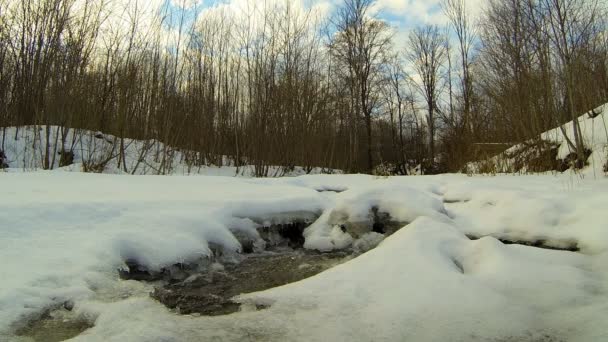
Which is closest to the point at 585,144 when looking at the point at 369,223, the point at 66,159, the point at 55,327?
the point at 369,223

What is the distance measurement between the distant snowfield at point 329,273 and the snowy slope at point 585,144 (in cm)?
310

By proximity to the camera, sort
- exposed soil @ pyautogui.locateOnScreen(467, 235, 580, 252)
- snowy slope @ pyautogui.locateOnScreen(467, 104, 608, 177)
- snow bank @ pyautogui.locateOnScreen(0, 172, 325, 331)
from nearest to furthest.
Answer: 1. snow bank @ pyautogui.locateOnScreen(0, 172, 325, 331)
2. exposed soil @ pyautogui.locateOnScreen(467, 235, 580, 252)
3. snowy slope @ pyautogui.locateOnScreen(467, 104, 608, 177)

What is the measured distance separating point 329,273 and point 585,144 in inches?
243

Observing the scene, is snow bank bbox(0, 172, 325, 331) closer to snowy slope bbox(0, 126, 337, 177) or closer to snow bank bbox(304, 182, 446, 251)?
snow bank bbox(304, 182, 446, 251)

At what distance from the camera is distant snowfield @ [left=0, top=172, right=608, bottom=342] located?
1298mm

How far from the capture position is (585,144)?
5918mm

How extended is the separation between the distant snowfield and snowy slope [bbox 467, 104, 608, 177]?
10.2 feet

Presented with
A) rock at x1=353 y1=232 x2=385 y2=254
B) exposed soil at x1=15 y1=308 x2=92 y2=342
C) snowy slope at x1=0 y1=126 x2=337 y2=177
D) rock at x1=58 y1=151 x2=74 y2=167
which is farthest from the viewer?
rock at x1=58 y1=151 x2=74 y2=167

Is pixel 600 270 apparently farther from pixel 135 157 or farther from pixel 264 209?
pixel 135 157

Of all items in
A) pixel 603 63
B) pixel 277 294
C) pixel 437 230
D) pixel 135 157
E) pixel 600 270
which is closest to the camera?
pixel 277 294

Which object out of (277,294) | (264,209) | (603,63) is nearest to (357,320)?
(277,294)

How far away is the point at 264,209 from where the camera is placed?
3254mm

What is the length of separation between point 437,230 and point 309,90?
8758 mm

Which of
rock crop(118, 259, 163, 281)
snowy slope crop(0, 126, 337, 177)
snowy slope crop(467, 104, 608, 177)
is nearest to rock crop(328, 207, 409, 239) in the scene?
rock crop(118, 259, 163, 281)
